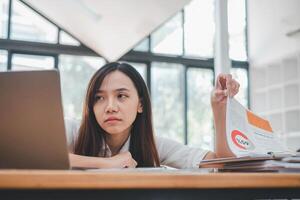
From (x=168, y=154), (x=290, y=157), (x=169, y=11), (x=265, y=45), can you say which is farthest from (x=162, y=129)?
(x=290, y=157)

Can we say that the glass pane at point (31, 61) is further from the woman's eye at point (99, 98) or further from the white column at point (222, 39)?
the woman's eye at point (99, 98)

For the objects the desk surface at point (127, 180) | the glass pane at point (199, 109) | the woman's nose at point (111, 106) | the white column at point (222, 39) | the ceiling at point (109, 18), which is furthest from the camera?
the glass pane at point (199, 109)

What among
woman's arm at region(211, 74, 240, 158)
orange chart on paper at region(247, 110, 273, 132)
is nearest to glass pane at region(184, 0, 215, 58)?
woman's arm at region(211, 74, 240, 158)

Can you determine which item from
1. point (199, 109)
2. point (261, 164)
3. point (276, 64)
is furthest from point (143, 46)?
point (261, 164)

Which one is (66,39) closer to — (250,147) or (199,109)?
(199,109)

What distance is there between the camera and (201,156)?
4.79 ft

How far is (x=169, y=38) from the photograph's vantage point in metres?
7.55

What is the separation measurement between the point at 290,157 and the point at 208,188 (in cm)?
30

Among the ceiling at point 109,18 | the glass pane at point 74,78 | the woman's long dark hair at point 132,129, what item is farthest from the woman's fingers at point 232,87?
the glass pane at point 74,78

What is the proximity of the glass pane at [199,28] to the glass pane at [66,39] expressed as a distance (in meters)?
1.94

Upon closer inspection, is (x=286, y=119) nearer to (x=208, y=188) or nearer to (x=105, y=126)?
(x=105, y=126)

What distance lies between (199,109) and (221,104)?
6.20m

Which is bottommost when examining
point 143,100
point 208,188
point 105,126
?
point 208,188

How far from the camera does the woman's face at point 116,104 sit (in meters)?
1.39
